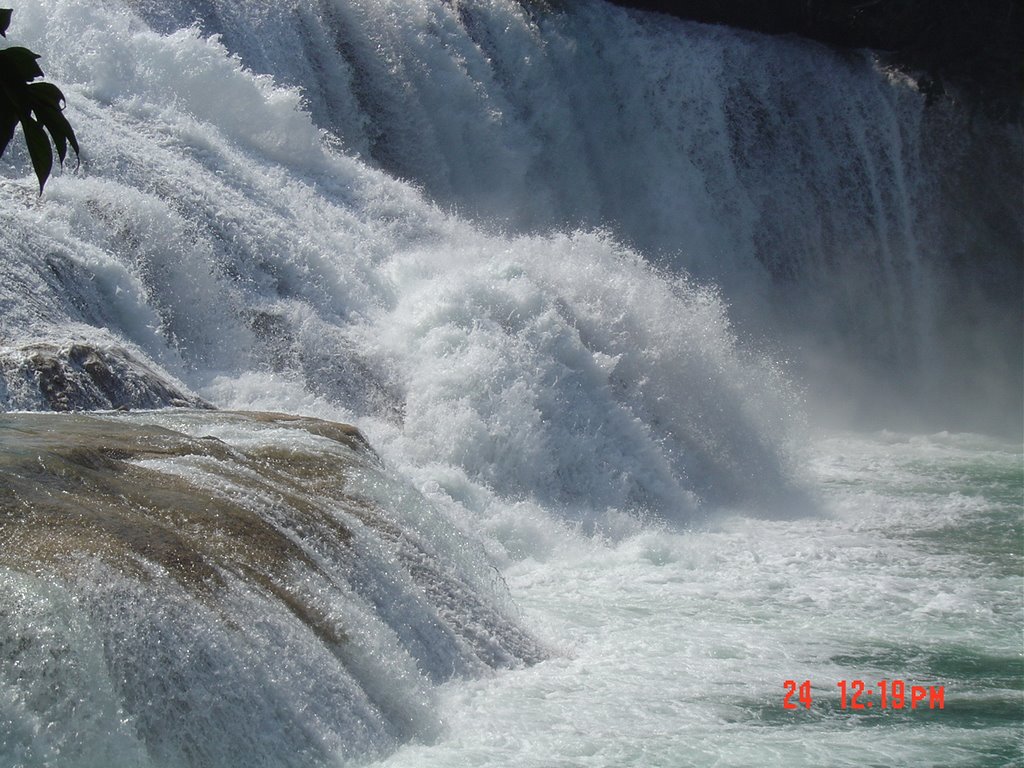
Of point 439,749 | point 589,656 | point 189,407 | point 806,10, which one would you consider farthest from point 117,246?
point 806,10

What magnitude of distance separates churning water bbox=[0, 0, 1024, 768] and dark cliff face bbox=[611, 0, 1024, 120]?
1.44ft

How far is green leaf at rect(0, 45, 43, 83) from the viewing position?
2.19 m

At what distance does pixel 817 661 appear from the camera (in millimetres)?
7086

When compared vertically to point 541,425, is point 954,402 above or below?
below

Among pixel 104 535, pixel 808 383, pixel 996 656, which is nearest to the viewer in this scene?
pixel 104 535

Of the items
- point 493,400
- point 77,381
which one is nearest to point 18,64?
point 77,381

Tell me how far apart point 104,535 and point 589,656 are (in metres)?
2.95

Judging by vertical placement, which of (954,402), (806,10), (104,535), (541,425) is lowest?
(954,402)

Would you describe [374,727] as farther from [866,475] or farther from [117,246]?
[866,475]

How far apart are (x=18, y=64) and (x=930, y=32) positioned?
19.2 meters
